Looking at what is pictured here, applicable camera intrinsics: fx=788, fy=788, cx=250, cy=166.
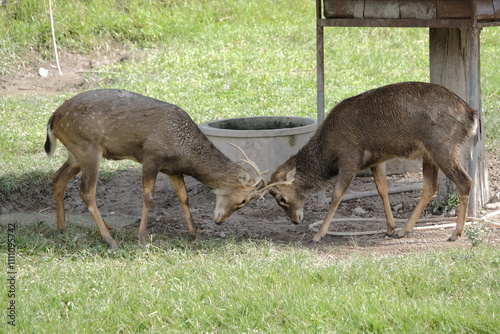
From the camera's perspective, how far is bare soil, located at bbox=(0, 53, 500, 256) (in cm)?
686

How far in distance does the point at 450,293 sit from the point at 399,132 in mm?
1987

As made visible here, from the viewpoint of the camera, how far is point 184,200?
24.0 ft

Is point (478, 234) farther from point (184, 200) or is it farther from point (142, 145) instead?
point (142, 145)

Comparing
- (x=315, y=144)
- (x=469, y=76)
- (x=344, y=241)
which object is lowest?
(x=344, y=241)

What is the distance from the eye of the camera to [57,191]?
24.1ft

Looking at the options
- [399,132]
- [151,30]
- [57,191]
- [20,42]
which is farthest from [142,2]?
[399,132]

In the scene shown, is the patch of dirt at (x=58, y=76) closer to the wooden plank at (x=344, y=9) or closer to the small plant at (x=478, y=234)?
the wooden plank at (x=344, y=9)

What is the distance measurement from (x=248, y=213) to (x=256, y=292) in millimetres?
2984

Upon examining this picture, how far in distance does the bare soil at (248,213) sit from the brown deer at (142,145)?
0.42m

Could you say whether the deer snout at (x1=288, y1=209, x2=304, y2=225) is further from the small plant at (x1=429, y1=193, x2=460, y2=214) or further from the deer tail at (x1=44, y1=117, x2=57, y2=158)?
the deer tail at (x1=44, y1=117, x2=57, y2=158)

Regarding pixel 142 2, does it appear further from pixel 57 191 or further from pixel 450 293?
pixel 450 293

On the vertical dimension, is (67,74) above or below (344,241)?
above

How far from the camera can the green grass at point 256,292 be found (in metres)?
4.67

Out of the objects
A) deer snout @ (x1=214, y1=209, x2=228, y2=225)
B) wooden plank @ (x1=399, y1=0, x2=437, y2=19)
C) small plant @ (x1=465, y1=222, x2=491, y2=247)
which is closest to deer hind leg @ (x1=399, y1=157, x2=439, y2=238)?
small plant @ (x1=465, y1=222, x2=491, y2=247)
